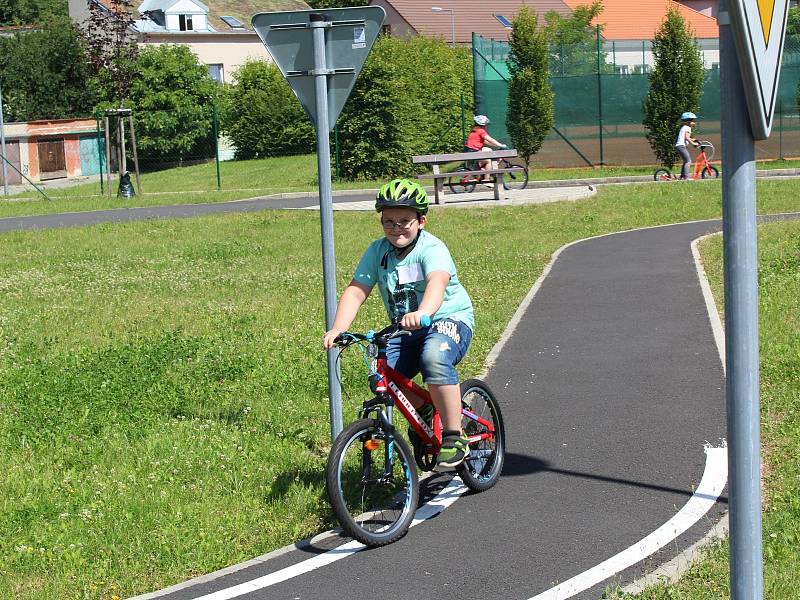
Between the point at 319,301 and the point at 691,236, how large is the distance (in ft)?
23.5

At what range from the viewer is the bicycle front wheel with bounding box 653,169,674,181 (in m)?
28.2

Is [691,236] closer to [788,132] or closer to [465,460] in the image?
[465,460]

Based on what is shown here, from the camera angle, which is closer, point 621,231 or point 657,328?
point 657,328

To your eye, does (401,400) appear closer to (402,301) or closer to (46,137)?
(402,301)

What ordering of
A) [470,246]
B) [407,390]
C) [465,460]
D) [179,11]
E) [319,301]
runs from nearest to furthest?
1. [407,390]
2. [465,460]
3. [319,301]
4. [470,246]
5. [179,11]

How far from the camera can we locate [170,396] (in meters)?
8.73

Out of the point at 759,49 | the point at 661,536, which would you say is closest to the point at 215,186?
the point at 661,536

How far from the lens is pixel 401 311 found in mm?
6156

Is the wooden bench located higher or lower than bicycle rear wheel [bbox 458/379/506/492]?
higher

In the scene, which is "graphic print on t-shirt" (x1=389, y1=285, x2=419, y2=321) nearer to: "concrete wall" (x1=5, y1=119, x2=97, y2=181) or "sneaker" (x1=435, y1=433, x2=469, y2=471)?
"sneaker" (x1=435, y1=433, x2=469, y2=471)

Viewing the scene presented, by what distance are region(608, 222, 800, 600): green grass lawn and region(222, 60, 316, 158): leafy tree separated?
1427 inches

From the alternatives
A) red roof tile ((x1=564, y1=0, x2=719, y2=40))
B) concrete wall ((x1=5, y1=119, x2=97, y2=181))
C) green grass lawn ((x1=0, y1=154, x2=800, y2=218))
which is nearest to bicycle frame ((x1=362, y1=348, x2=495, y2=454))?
green grass lawn ((x1=0, y1=154, x2=800, y2=218))

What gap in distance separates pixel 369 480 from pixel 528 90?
28252 mm

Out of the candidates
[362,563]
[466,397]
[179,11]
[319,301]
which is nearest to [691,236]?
[319,301]
